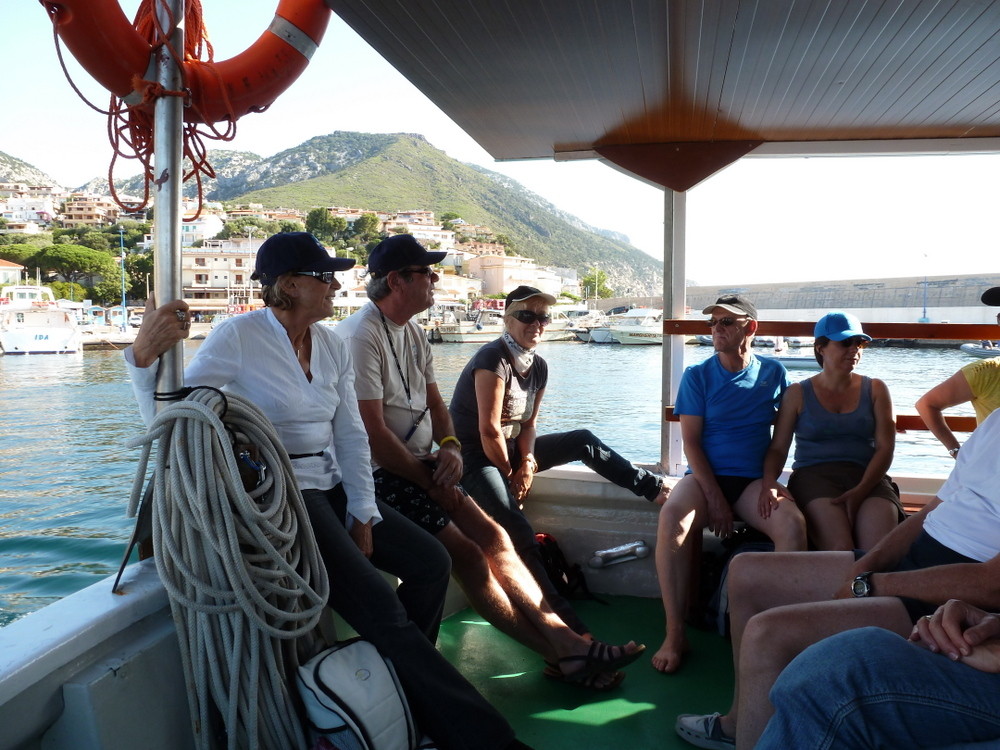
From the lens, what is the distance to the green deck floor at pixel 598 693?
1910 millimetres

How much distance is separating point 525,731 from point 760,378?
1.48 metres

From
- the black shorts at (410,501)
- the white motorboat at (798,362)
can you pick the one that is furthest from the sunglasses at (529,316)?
the white motorboat at (798,362)

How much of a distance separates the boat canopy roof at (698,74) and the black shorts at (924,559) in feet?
4.81

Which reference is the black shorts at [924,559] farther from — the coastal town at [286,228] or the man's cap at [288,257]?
the coastal town at [286,228]

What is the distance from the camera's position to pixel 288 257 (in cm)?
181

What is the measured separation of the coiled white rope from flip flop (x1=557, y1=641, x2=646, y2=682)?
910mm

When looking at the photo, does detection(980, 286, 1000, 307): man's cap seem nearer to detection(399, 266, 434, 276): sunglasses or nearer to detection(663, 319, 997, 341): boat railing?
detection(663, 319, 997, 341): boat railing

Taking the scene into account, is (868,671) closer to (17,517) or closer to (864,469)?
(864,469)

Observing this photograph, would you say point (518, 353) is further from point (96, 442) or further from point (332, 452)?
point (96, 442)

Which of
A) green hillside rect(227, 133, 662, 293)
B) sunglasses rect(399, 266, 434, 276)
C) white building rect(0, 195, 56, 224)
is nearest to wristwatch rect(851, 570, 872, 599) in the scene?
sunglasses rect(399, 266, 434, 276)

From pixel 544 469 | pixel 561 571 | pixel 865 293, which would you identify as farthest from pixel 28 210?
pixel 561 571

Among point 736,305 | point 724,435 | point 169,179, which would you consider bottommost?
point 724,435

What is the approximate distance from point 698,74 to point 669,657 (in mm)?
2007

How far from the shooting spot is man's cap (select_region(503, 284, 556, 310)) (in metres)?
2.86
